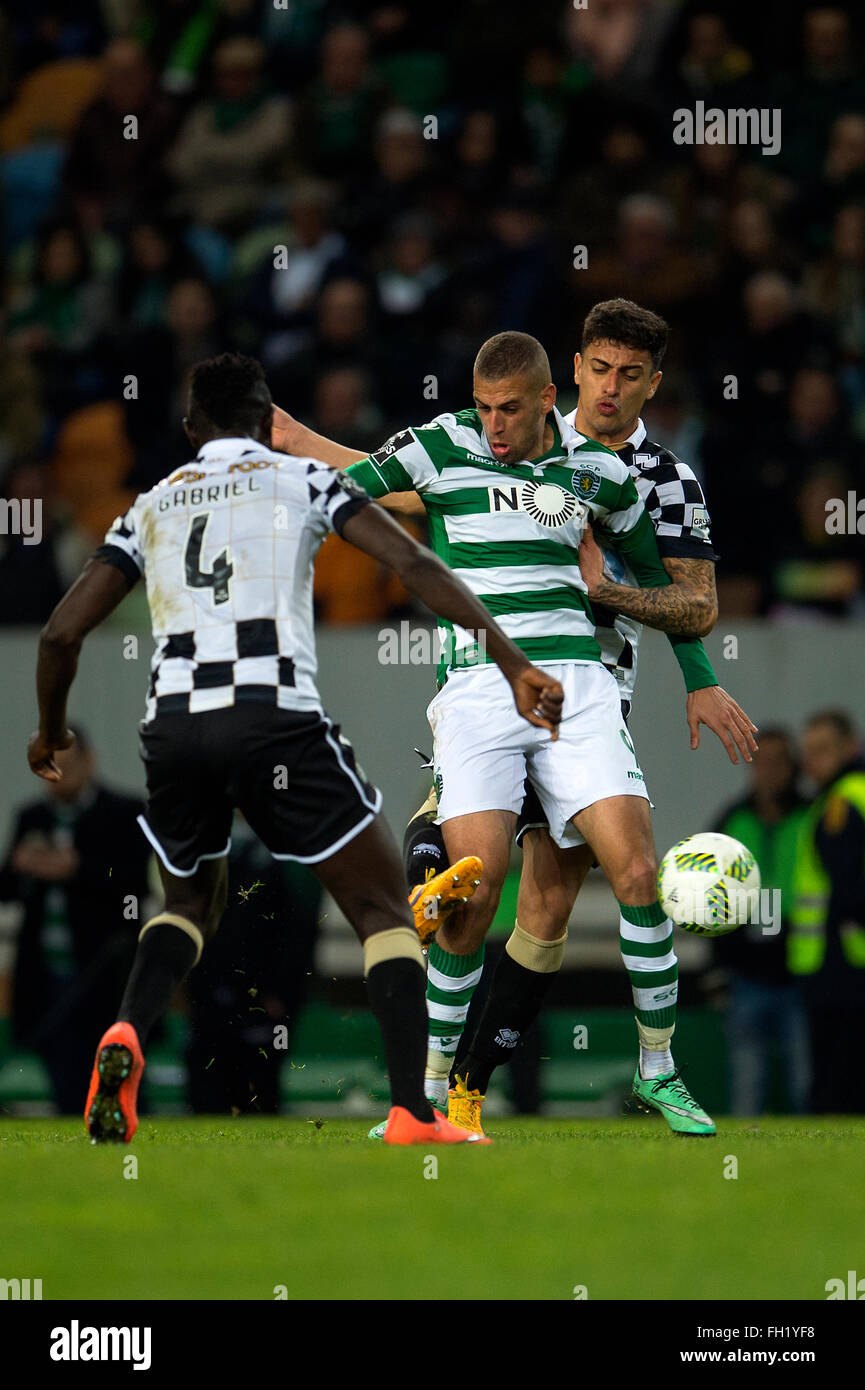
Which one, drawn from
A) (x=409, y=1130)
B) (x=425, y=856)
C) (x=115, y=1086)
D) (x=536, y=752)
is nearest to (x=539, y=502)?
(x=536, y=752)

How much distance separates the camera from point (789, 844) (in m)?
9.98

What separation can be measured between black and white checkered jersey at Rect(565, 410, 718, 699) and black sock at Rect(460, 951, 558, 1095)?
1.06m

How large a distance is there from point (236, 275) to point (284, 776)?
9.31m

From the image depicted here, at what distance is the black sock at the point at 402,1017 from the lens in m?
4.84

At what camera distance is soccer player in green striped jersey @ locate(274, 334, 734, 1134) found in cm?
599

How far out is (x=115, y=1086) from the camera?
479 centimetres

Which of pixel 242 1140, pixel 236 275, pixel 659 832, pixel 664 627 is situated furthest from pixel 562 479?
pixel 236 275

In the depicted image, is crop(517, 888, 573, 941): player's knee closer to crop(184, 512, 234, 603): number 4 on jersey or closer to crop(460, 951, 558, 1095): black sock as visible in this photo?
crop(460, 951, 558, 1095): black sock

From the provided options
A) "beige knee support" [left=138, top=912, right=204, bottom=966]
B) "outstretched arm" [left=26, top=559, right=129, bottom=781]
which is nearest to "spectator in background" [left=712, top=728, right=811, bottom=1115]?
"beige knee support" [left=138, top=912, right=204, bottom=966]

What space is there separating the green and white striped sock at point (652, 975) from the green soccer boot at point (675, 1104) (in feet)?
0.11

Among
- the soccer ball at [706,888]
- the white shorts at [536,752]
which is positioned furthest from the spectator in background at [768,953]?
the white shorts at [536,752]

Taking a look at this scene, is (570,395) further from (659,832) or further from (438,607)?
(438,607)

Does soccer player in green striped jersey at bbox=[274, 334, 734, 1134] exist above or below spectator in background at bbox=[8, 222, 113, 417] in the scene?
below

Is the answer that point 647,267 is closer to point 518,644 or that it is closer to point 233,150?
point 233,150
